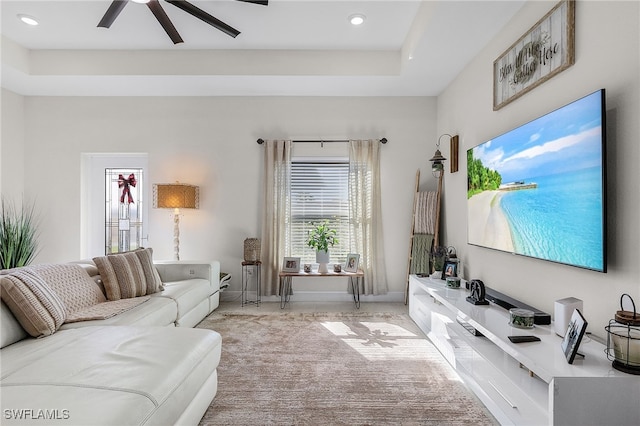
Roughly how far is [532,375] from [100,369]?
2068 mm

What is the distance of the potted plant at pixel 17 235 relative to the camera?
384 cm

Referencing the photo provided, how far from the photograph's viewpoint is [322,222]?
176 inches

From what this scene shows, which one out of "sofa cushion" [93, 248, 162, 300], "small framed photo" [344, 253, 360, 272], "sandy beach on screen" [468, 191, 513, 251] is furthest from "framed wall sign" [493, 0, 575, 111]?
"sofa cushion" [93, 248, 162, 300]

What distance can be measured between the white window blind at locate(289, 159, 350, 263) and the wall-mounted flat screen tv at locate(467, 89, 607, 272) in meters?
2.06

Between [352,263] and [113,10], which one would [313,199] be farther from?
[113,10]

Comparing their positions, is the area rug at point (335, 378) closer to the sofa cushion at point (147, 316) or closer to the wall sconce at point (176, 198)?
the sofa cushion at point (147, 316)

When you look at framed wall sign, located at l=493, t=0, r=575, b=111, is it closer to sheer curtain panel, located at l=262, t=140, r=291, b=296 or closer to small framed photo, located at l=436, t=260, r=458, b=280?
small framed photo, located at l=436, t=260, r=458, b=280

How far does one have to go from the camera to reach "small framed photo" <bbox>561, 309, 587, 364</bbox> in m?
1.41

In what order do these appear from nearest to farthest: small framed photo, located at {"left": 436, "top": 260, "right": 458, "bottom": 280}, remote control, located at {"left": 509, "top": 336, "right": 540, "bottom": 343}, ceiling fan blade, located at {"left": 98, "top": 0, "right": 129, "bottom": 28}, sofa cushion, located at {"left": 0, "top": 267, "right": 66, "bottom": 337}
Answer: remote control, located at {"left": 509, "top": 336, "right": 540, "bottom": 343} < sofa cushion, located at {"left": 0, "top": 267, "right": 66, "bottom": 337} < ceiling fan blade, located at {"left": 98, "top": 0, "right": 129, "bottom": 28} < small framed photo, located at {"left": 436, "top": 260, "right": 458, "bottom": 280}

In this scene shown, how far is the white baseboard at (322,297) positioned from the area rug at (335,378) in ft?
2.99

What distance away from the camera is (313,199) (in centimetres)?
449

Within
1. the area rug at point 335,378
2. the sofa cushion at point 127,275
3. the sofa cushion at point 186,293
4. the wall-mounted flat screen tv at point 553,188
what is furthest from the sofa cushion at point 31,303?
the wall-mounted flat screen tv at point 553,188

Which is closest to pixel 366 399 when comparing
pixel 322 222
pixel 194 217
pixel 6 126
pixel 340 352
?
pixel 340 352

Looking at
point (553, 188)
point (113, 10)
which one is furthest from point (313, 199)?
point (553, 188)
